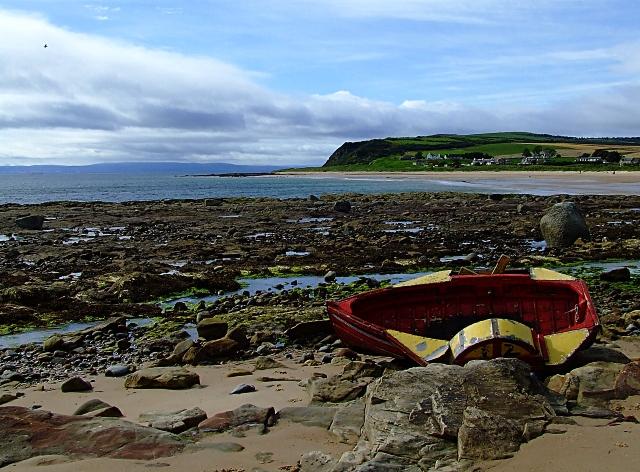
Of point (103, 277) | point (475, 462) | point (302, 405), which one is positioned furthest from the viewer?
point (103, 277)

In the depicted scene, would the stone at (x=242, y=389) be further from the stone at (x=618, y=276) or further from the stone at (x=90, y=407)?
the stone at (x=618, y=276)

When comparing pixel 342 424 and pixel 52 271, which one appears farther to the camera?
pixel 52 271

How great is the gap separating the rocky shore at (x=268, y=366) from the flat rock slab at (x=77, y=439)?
0.06ft

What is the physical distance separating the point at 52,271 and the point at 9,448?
1639 cm

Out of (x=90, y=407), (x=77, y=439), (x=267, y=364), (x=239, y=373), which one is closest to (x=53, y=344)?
(x=239, y=373)

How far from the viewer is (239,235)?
31.6 meters

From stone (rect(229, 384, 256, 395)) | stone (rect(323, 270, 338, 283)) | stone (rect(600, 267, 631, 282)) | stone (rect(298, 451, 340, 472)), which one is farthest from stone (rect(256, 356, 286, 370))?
stone (rect(600, 267, 631, 282))

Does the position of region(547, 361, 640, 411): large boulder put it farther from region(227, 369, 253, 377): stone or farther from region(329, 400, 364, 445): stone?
region(227, 369, 253, 377): stone

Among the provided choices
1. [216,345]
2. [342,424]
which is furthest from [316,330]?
[342,424]

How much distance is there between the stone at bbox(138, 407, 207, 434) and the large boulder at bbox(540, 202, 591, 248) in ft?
65.6

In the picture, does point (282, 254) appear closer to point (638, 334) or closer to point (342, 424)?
point (638, 334)

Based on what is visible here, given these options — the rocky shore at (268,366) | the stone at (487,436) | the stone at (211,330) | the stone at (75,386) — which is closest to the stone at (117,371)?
the rocky shore at (268,366)

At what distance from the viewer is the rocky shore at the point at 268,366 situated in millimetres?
5738

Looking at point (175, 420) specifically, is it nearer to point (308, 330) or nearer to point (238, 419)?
point (238, 419)
